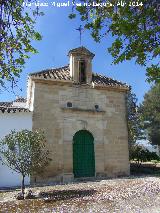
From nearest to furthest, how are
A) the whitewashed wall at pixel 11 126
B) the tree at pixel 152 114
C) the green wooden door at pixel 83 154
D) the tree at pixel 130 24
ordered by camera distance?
the tree at pixel 130 24 → the whitewashed wall at pixel 11 126 → the green wooden door at pixel 83 154 → the tree at pixel 152 114

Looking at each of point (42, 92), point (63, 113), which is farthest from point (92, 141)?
point (42, 92)

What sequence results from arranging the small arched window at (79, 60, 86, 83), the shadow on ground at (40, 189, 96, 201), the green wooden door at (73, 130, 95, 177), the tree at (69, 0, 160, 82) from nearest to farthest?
the tree at (69, 0, 160, 82)
the shadow on ground at (40, 189, 96, 201)
the green wooden door at (73, 130, 95, 177)
the small arched window at (79, 60, 86, 83)

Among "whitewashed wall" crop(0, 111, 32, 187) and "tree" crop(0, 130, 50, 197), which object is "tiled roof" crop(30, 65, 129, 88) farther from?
"tree" crop(0, 130, 50, 197)

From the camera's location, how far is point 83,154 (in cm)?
1664

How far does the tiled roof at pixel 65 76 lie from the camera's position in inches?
665

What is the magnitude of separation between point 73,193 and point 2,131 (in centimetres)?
567

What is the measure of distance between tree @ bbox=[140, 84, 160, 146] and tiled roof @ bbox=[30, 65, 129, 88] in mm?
20879

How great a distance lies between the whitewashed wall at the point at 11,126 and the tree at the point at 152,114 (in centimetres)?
2577


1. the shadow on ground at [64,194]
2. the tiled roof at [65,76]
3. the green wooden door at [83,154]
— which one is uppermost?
the tiled roof at [65,76]

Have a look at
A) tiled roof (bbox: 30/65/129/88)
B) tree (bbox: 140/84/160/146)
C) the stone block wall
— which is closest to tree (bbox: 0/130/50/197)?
the stone block wall

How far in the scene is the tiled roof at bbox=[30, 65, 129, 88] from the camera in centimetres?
1689

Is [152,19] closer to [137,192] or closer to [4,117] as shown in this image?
[137,192]

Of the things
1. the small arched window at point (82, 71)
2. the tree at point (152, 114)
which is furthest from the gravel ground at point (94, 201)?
the tree at point (152, 114)

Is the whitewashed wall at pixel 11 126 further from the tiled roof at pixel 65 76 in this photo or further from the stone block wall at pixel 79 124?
the tiled roof at pixel 65 76
